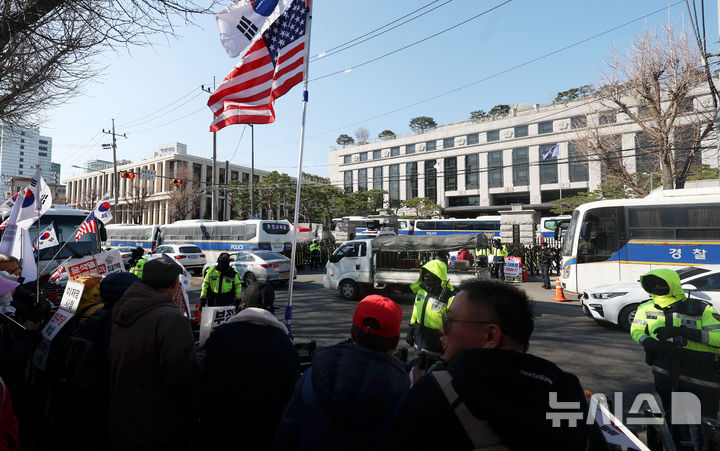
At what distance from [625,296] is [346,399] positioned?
8785 mm

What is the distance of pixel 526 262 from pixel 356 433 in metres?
21.1

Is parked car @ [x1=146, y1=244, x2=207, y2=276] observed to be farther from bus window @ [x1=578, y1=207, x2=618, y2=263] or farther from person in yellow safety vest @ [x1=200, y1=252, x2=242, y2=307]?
bus window @ [x1=578, y1=207, x2=618, y2=263]

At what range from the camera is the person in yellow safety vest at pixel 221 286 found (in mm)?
6703

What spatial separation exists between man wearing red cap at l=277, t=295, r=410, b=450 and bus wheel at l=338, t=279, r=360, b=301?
10.5m

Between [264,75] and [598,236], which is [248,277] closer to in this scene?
[264,75]

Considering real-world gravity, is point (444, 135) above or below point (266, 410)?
above

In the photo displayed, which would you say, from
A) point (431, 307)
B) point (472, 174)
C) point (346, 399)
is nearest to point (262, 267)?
point (431, 307)

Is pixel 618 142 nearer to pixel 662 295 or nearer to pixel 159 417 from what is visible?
pixel 662 295

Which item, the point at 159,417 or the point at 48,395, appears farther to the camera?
the point at 48,395

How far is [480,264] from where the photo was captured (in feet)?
46.9

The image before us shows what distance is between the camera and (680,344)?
296 centimetres

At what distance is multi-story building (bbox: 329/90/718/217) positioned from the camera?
44812mm

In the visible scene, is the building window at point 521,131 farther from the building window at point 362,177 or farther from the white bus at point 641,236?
the white bus at point 641,236

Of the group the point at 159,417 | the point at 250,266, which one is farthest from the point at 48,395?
the point at 250,266
